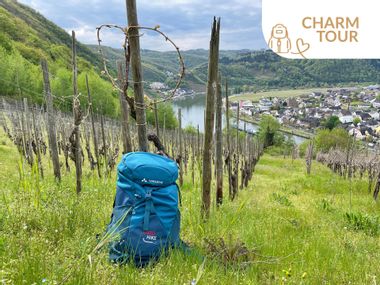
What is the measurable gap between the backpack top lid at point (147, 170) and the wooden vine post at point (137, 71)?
0.55m

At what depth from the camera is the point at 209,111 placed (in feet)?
14.0

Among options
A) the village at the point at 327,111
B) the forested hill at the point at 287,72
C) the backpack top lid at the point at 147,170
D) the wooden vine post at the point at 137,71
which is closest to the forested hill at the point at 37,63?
the wooden vine post at the point at 137,71

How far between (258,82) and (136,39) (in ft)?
554

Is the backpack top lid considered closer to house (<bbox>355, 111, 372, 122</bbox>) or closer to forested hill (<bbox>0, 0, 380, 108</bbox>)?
forested hill (<bbox>0, 0, 380, 108</bbox>)

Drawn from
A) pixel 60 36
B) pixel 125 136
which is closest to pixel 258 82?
pixel 60 36

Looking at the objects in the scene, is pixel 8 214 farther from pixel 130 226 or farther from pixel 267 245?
pixel 267 245

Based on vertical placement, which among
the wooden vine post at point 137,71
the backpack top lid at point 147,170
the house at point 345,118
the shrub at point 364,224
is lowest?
the house at point 345,118

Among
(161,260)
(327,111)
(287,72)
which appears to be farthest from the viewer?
(287,72)

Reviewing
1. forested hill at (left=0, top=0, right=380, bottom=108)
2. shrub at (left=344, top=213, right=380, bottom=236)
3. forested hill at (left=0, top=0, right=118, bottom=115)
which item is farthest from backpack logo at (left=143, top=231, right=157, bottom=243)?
shrub at (left=344, top=213, right=380, bottom=236)

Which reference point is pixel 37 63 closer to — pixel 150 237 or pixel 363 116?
pixel 363 116

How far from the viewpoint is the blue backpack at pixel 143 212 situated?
287 cm

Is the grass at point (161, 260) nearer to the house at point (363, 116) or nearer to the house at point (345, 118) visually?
the house at point (363, 116)

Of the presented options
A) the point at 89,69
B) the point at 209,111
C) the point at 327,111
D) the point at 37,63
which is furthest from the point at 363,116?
the point at 209,111

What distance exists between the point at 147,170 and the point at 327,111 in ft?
304
